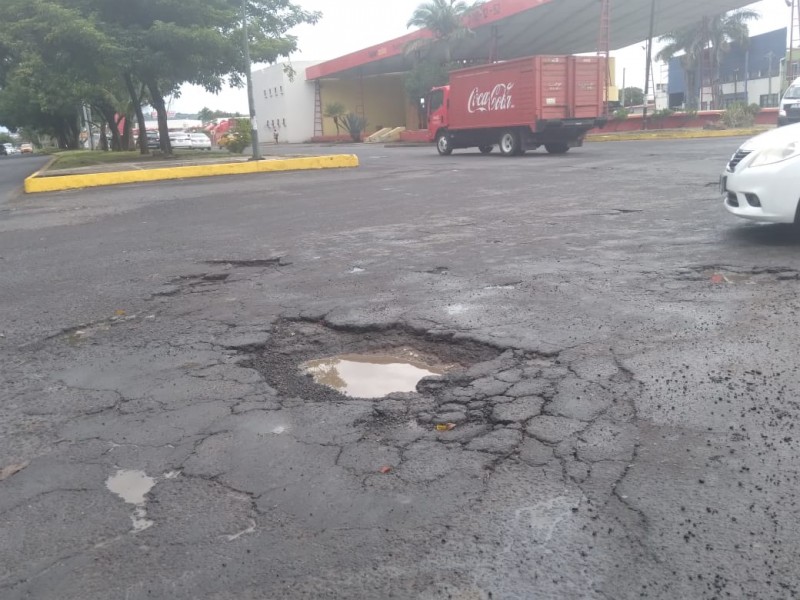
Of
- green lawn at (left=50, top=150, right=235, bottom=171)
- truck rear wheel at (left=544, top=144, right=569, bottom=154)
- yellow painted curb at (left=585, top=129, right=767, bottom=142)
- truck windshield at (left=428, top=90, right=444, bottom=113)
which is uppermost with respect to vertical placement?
truck windshield at (left=428, top=90, right=444, bottom=113)

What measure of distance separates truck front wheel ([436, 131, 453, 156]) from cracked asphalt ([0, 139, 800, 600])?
756 inches

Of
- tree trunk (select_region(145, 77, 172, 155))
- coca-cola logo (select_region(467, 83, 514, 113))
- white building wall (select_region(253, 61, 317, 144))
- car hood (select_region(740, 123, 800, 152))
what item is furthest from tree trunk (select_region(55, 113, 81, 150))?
car hood (select_region(740, 123, 800, 152))

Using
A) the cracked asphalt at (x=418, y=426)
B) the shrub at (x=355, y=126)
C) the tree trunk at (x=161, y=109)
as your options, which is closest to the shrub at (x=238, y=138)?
the tree trunk at (x=161, y=109)

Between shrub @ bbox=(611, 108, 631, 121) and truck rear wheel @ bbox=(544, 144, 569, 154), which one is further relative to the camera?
shrub @ bbox=(611, 108, 631, 121)

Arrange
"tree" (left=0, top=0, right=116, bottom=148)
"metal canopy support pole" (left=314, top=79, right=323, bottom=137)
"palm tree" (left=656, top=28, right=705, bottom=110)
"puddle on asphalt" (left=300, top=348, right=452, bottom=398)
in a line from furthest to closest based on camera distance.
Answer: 1. "metal canopy support pole" (left=314, top=79, right=323, bottom=137)
2. "palm tree" (left=656, top=28, right=705, bottom=110)
3. "tree" (left=0, top=0, right=116, bottom=148)
4. "puddle on asphalt" (left=300, top=348, right=452, bottom=398)

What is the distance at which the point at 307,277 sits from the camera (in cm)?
674

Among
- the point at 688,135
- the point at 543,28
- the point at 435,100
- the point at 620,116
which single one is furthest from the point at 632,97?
the point at 435,100

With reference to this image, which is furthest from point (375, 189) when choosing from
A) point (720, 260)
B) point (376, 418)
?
point (376, 418)

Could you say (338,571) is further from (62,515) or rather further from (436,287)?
(436,287)

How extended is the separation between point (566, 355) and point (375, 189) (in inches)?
405

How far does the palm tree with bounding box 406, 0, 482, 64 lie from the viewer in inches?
1689

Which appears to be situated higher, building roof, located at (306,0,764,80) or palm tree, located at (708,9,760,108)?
palm tree, located at (708,9,760,108)

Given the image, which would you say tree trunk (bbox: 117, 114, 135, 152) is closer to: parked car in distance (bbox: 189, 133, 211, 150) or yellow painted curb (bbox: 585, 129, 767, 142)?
parked car in distance (bbox: 189, 133, 211, 150)

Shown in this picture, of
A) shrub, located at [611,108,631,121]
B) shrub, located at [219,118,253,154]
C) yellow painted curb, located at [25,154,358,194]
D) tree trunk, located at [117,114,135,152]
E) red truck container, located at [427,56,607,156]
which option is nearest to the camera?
yellow painted curb, located at [25,154,358,194]
